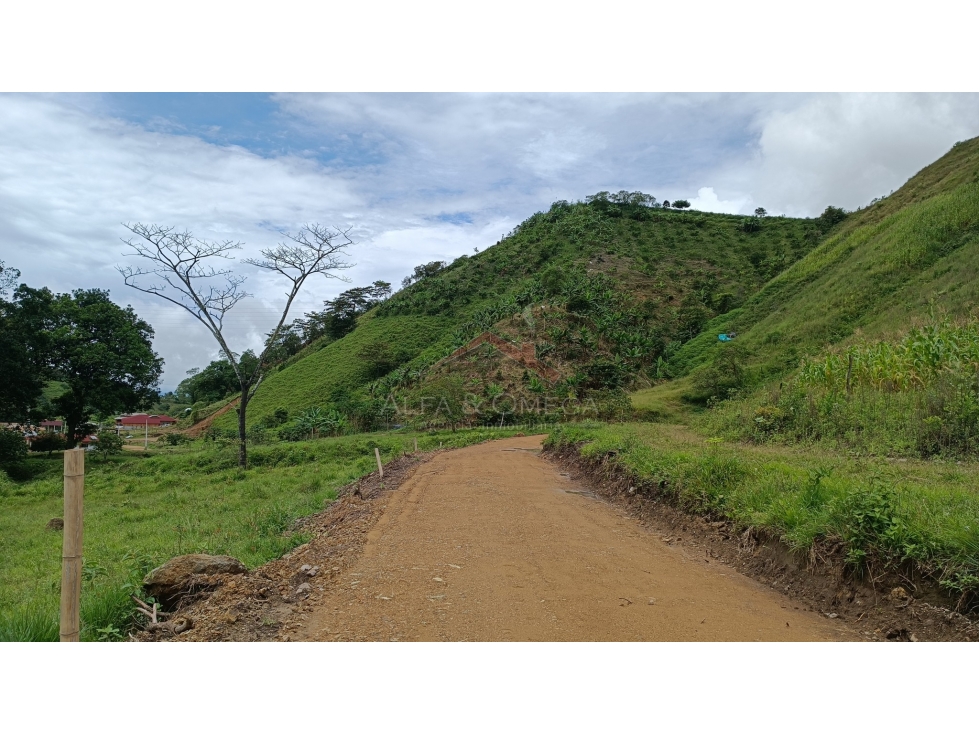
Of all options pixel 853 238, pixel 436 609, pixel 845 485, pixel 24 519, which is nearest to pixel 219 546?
pixel 436 609

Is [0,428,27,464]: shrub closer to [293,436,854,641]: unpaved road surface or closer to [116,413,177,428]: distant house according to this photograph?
[293,436,854,641]: unpaved road surface

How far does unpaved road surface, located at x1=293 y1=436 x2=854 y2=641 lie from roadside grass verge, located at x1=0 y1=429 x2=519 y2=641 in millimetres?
1875

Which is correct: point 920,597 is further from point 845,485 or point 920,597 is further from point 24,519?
point 24,519

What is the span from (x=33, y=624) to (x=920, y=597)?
6.63 m

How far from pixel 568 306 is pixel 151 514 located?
3435 centimetres

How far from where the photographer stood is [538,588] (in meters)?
5.06

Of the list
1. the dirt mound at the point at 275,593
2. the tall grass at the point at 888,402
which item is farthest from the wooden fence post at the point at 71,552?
the tall grass at the point at 888,402

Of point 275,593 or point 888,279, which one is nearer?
point 275,593

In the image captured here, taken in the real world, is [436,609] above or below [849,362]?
below

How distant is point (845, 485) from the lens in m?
5.82

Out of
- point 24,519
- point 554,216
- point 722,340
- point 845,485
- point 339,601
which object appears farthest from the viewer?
point 554,216

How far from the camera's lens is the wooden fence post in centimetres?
372

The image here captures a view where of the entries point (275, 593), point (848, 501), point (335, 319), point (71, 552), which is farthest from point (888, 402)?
point (335, 319)

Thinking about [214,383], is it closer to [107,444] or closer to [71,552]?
[107,444]
